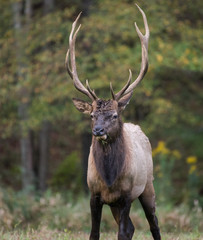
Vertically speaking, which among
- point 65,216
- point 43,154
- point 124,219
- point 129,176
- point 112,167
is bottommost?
point 43,154

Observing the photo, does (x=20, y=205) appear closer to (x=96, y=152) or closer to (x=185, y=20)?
(x=96, y=152)

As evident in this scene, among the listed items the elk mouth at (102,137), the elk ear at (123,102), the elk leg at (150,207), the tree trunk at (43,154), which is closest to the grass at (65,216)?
the elk leg at (150,207)

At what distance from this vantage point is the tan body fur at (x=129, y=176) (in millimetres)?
6570

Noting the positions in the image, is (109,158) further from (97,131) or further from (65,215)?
(65,215)

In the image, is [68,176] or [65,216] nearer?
[65,216]

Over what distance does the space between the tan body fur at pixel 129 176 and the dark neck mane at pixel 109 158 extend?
0.17ft

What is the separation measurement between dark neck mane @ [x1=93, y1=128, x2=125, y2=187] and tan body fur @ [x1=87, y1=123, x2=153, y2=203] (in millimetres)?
51

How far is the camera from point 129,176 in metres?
6.66

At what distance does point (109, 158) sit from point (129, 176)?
32 centimetres

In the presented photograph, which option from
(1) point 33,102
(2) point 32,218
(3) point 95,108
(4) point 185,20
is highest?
(3) point 95,108

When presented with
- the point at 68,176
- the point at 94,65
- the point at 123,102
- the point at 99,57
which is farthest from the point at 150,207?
the point at 68,176

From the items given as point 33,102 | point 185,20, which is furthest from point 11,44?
point 185,20

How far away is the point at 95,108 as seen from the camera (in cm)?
671

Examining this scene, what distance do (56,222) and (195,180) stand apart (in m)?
4.29
